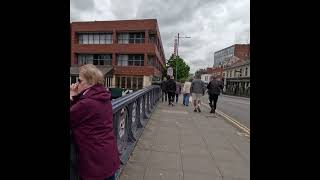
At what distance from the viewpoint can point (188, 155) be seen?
5219 mm

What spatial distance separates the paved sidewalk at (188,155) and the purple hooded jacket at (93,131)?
183 cm

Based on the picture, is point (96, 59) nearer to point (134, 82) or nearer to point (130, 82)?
point (130, 82)

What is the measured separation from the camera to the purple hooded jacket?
2.03 metres

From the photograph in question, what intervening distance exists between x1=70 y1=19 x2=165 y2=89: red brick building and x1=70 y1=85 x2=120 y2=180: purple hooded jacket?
3634cm

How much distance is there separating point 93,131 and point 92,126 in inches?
1.7

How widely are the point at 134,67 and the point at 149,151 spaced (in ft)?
116

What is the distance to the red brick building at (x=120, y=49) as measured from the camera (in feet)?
129

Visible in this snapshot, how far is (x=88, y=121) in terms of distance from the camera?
2.07 metres

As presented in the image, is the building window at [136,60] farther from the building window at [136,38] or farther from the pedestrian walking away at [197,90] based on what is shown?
the pedestrian walking away at [197,90]

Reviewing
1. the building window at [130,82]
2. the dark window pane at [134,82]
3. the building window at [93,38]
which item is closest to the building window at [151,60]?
the building window at [130,82]

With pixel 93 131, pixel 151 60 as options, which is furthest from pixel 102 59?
pixel 93 131
